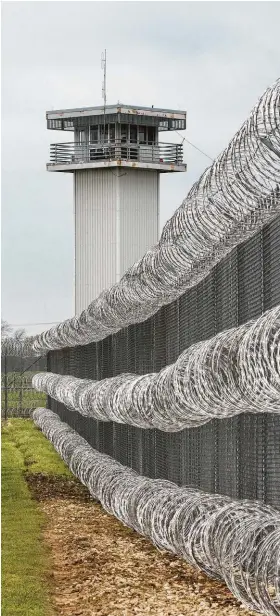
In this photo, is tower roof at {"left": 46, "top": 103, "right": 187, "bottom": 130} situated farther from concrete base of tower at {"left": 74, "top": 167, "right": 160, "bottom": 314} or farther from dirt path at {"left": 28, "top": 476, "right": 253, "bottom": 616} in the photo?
dirt path at {"left": 28, "top": 476, "right": 253, "bottom": 616}

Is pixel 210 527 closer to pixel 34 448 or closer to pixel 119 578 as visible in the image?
pixel 119 578

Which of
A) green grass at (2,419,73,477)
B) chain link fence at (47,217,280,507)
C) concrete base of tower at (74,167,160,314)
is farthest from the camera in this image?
concrete base of tower at (74,167,160,314)

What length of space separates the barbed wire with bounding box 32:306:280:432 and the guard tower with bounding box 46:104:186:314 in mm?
30700

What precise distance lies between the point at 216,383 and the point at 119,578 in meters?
3.66

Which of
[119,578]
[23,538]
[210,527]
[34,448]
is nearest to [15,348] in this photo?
[34,448]

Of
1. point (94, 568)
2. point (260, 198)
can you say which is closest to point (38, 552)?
point (94, 568)

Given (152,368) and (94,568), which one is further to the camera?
(152,368)

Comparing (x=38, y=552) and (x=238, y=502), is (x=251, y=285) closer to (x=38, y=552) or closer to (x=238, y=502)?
(x=238, y=502)

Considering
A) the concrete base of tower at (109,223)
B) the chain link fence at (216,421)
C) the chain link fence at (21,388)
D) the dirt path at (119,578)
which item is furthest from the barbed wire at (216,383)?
the chain link fence at (21,388)

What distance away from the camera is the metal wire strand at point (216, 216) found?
17.7ft

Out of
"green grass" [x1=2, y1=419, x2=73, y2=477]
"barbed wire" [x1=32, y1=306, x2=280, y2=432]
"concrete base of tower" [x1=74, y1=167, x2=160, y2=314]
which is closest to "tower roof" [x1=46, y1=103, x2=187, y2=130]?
"concrete base of tower" [x1=74, y1=167, x2=160, y2=314]

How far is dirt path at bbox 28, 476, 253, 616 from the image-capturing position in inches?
305

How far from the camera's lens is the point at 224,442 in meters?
8.39

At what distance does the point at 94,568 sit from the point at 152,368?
110 inches
